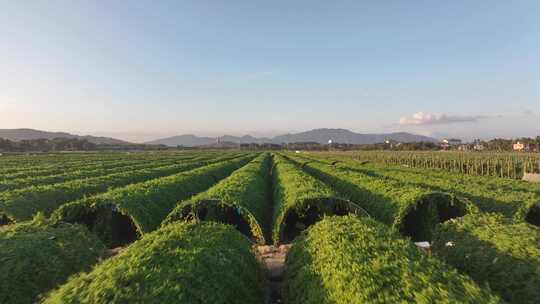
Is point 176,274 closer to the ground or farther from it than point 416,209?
farther from it

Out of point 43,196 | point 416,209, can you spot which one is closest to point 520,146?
point 416,209

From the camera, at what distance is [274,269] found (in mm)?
7902

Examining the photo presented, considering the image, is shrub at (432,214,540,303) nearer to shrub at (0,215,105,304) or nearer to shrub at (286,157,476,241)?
shrub at (286,157,476,241)

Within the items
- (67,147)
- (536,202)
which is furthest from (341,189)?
(67,147)

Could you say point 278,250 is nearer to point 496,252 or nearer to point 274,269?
point 274,269

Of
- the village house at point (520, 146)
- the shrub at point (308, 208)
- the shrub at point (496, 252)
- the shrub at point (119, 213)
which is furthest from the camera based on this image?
the village house at point (520, 146)

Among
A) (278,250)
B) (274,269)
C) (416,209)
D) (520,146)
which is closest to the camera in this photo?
(274,269)

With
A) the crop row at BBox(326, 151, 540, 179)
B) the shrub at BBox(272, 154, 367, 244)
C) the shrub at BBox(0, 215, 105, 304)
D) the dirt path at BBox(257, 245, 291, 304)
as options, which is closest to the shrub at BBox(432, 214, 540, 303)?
the shrub at BBox(272, 154, 367, 244)

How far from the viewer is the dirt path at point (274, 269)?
6.52 meters

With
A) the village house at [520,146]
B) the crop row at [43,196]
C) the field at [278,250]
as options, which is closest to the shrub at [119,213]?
the field at [278,250]

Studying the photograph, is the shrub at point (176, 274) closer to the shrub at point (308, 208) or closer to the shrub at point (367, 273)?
the shrub at point (367, 273)

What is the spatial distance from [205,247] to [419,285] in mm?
3348

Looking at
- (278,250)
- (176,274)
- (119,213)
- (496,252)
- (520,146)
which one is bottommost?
(520,146)

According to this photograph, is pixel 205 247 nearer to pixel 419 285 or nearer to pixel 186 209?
pixel 419 285
